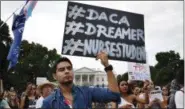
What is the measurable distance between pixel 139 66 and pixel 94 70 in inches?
4780

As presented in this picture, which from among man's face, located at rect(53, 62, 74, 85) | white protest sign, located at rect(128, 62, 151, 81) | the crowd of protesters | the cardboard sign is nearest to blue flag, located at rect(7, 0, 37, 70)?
the crowd of protesters

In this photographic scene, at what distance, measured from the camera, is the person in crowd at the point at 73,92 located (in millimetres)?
3768

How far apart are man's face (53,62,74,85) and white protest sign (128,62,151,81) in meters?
6.98

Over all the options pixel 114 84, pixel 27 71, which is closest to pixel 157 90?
pixel 114 84

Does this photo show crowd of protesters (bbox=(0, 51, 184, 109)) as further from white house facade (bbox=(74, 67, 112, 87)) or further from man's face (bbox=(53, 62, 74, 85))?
white house facade (bbox=(74, 67, 112, 87))

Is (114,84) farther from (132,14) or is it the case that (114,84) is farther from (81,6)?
(132,14)

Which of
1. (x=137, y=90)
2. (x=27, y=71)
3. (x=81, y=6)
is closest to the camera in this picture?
(x=137, y=90)

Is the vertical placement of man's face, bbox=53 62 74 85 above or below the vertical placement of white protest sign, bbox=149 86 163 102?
above

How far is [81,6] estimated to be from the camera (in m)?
10.4

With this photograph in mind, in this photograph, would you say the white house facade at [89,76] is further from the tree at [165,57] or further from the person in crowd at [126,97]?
the person in crowd at [126,97]

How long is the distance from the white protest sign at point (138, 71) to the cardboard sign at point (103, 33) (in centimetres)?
25

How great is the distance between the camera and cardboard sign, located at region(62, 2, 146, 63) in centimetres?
965

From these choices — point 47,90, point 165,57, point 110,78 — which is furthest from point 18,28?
point 165,57

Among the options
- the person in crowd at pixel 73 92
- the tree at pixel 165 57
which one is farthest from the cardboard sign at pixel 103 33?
the tree at pixel 165 57
